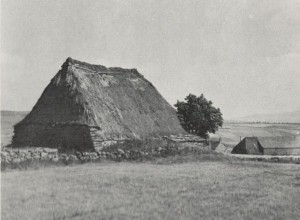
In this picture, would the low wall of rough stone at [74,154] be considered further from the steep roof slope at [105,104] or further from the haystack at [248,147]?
the haystack at [248,147]

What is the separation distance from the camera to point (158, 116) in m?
37.7

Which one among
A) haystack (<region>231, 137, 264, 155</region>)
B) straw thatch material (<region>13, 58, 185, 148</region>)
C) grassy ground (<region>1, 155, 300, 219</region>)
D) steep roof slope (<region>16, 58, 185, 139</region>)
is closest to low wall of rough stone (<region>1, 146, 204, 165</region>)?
grassy ground (<region>1, 155, 300, 219</region>)

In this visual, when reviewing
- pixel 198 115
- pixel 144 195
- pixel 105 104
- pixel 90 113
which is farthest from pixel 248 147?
pixel 144 195

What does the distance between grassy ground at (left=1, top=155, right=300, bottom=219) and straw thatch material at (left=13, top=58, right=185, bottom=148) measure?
9.68 meters

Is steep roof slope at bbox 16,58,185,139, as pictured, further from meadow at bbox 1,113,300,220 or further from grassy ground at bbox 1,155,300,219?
grassy ground at bbox 1,155,300,219

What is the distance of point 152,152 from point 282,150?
4976 centimetres

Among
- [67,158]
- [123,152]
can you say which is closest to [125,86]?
[123,152]

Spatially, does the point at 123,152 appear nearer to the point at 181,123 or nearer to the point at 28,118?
the point at 28,118

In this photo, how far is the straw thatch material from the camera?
2791 centimetres

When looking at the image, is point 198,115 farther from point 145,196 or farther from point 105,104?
point 145,196

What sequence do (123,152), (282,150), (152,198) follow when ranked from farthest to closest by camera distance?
(282,150) → (123,152) → (152,198)

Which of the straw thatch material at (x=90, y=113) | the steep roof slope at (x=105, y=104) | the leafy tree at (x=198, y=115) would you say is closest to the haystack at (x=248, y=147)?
the leafy tree at (x=198, y=115)

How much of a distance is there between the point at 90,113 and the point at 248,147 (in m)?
45.9

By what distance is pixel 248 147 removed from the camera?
68375 mm
